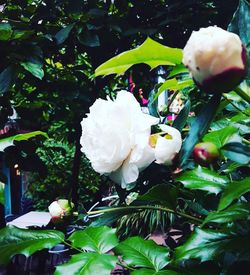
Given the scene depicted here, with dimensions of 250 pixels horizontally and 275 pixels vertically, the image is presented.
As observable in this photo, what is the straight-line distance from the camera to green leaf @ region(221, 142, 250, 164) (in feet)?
1.44

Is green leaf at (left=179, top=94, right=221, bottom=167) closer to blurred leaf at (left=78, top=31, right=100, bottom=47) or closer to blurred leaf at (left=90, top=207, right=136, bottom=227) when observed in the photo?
blurred leaf at (left=90, top=207, right=136, bottom=227)

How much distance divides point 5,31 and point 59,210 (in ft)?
2.17

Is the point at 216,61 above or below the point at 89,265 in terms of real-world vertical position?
above

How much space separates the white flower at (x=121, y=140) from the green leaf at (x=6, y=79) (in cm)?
66

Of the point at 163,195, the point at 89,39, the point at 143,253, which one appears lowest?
the point at 143,253

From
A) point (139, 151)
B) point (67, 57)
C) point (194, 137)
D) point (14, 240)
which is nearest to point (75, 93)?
point (67, 57)

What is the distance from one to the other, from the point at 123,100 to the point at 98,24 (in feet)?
2.80

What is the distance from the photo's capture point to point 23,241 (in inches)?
25.6

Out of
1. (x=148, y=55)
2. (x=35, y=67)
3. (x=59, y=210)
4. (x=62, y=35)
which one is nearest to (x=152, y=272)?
(x=59, y=210)

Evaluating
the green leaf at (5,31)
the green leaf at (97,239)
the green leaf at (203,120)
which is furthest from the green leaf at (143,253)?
the green leaf at (5,31)

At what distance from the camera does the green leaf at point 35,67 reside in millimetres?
1092

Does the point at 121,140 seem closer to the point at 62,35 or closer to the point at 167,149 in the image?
the point at 167,149

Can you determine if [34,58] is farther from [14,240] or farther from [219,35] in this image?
[219,35]

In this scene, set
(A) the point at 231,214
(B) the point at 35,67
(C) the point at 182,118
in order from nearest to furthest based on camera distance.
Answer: (A) the point at 231,214
(C) the point at 182,118
(B) the point at 35,67
